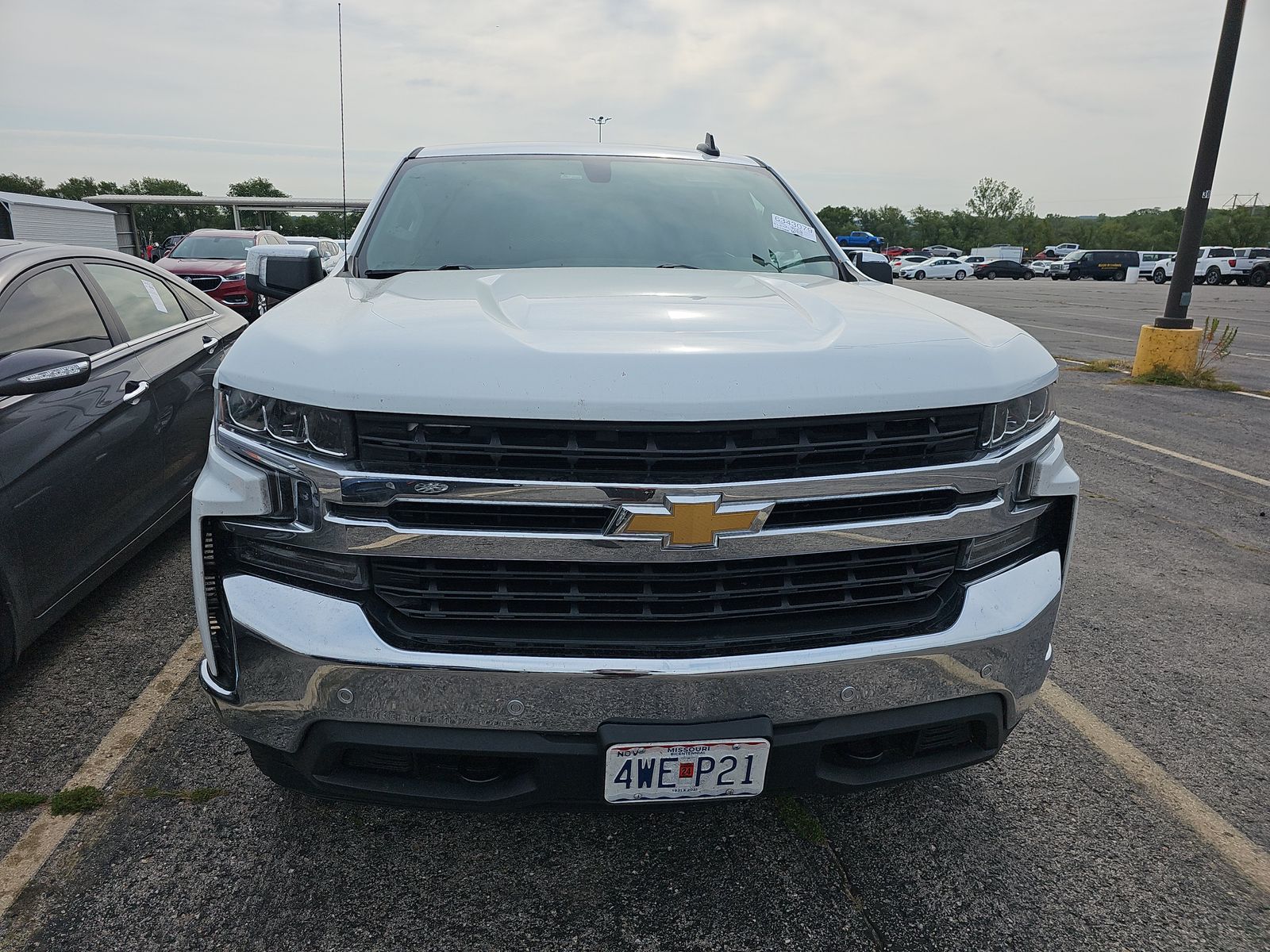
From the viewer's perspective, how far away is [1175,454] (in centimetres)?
679

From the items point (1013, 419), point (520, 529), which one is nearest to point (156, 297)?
point (520, 529)

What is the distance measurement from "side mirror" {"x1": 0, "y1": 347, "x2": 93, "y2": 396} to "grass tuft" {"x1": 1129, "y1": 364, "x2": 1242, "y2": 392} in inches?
414

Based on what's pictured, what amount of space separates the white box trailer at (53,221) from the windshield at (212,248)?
20.1 ft

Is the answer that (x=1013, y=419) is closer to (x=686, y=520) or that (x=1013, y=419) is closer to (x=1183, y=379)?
(x=686, y=520)

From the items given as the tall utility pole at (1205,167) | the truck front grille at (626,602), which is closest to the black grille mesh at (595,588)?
the truck front grille at (626,602)

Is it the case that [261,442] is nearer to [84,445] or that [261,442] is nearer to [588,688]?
[588,688]

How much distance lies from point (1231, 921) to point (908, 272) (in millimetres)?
58384

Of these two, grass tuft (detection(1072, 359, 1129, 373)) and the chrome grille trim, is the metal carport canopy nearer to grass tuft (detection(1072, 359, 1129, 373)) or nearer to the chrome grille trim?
grass tuft (detection(1072, 359, 1129, 373))

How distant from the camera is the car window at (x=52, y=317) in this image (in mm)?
3238

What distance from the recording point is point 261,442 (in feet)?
5.95

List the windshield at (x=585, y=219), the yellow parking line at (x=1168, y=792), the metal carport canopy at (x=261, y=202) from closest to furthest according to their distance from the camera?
the yellow parking line at (x=1168, y=792) < the windshield at (x=585, y=219) < the metal carport canopy at (x=261, y=202)

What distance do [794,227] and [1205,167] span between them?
818 cm

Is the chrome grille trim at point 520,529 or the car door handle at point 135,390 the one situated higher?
the chrome grille trim at point 520,529

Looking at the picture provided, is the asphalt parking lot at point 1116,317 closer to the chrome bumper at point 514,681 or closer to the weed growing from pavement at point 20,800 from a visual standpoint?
the chrome bumper at point 514,681
